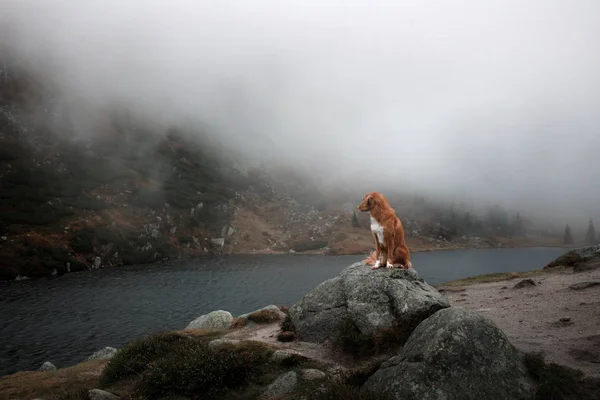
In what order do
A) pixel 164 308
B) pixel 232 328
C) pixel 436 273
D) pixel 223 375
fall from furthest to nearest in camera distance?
1. pixel 436 273
2. pixel 164 308
3. pixel 232 328
4. pixel 223 375

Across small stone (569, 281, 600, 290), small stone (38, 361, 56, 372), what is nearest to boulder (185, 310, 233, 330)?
small stone (38, 361, 56, 372)

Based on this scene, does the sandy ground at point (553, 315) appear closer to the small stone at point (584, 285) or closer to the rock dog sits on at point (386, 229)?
the small stone at point (584, 285)

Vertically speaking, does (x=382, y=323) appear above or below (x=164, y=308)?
above

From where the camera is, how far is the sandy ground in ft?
45.0

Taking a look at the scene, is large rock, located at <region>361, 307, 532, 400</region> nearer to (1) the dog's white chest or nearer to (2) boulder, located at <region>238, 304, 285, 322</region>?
(1) the dog's white chest

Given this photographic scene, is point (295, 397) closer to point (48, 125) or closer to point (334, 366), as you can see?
point (334, 366)

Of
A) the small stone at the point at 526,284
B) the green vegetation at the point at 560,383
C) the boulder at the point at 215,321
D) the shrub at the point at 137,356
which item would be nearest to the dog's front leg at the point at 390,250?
the green vegetation at the point at 560,383

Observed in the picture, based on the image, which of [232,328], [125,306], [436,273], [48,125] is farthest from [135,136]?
[232,328]

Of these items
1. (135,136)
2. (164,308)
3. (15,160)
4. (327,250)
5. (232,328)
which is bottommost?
(327,250)

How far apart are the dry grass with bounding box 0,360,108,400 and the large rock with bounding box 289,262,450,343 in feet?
46.0

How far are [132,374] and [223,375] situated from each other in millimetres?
7098

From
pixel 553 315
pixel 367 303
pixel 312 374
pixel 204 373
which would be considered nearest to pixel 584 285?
pixel 553 315

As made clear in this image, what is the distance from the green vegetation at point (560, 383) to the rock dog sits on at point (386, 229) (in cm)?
665

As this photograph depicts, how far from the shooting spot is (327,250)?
16325cm
